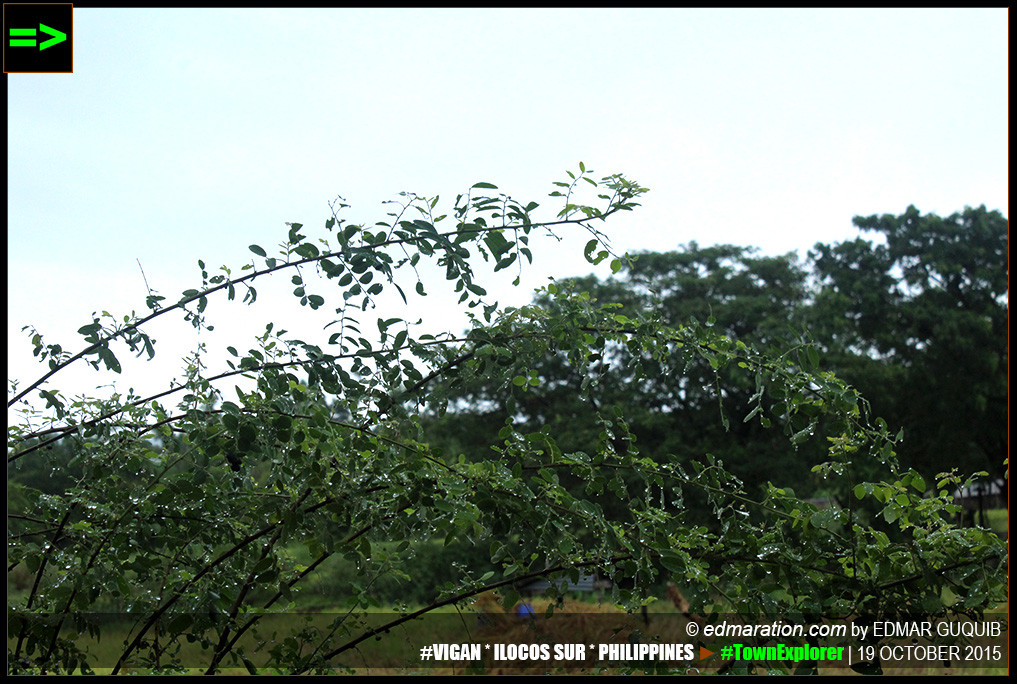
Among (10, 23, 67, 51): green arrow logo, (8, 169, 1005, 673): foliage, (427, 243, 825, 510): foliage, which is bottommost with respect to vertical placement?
(8, 169, 1005, 673): foliage

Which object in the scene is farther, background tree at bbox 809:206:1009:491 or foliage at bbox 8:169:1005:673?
background tree at bbox 809:206:1009:491

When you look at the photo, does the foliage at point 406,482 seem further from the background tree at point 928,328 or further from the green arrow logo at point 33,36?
the background tree at point 928,328

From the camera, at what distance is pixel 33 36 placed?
5.72ft

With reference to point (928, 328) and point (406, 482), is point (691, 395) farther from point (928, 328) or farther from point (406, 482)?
point (406, 482)

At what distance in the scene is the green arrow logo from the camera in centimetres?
173

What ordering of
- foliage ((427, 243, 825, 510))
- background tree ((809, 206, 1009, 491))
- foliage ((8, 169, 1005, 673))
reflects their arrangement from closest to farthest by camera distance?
foliage ((8, 169, 1005, 673)) < foliage ((427, 243, 825, 510)) < background tree ((809, 206, 1009, 491))

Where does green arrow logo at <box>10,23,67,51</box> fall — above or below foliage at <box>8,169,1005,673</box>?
above

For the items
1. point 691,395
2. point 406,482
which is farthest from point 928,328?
point 406,482

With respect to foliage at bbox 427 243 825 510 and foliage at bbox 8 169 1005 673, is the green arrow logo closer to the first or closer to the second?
foliage at bbox 8 169 1005 673

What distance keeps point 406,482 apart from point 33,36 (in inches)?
50.0

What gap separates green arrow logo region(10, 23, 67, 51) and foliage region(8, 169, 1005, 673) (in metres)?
0.61

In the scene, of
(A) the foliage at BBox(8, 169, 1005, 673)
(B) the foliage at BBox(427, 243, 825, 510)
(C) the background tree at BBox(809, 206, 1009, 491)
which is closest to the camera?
(A) the foliage at BBox(8, 169, 1005, 673)

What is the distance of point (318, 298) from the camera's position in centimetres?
180

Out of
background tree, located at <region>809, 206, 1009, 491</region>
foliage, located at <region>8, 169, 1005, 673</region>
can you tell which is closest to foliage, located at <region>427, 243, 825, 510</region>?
background tree, located at <region>809, 206, 1009, 491</region>
